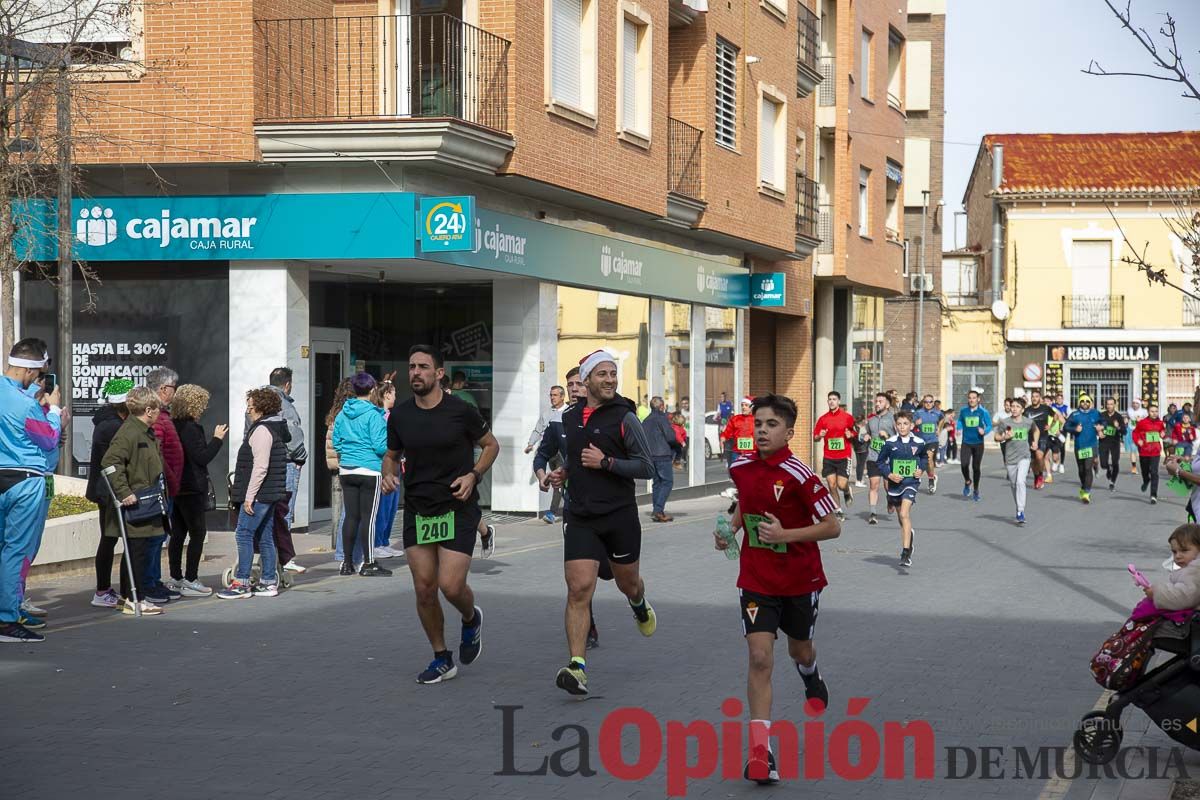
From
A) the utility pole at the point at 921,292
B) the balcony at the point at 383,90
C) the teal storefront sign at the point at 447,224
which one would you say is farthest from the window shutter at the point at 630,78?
the utility pole at the point at 921,292

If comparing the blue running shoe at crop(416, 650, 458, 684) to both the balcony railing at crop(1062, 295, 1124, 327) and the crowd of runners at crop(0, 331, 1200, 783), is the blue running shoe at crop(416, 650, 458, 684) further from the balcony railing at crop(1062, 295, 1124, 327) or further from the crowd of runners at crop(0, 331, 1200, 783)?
the balcony railing at crop(1062, 295, 1124, 327)

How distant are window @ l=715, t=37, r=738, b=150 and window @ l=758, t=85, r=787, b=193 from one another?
1.21 m

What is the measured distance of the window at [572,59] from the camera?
19555mm

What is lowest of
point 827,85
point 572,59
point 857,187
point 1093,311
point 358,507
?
point 358,507

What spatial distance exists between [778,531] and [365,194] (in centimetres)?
1173

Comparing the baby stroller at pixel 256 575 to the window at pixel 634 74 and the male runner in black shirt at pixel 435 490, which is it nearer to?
the male runner in black shirt at pixel 435 490

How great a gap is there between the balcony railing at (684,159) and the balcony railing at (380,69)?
621 cm

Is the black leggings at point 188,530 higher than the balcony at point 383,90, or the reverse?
the balcony at point 383,90

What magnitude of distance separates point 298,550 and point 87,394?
3994 millimetres

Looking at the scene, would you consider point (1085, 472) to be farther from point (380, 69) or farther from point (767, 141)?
point (380, 69)

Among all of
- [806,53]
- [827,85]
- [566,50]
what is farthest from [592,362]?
[827,85]

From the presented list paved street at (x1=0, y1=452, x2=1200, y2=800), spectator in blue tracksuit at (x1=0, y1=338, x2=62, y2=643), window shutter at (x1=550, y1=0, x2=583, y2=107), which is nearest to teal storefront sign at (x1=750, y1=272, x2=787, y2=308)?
window shutter at (x1=550, y1=0, x2=583, y2=107)

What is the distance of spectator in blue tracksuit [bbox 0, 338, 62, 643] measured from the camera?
9938 millimetres

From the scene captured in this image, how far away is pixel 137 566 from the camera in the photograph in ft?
36.9
